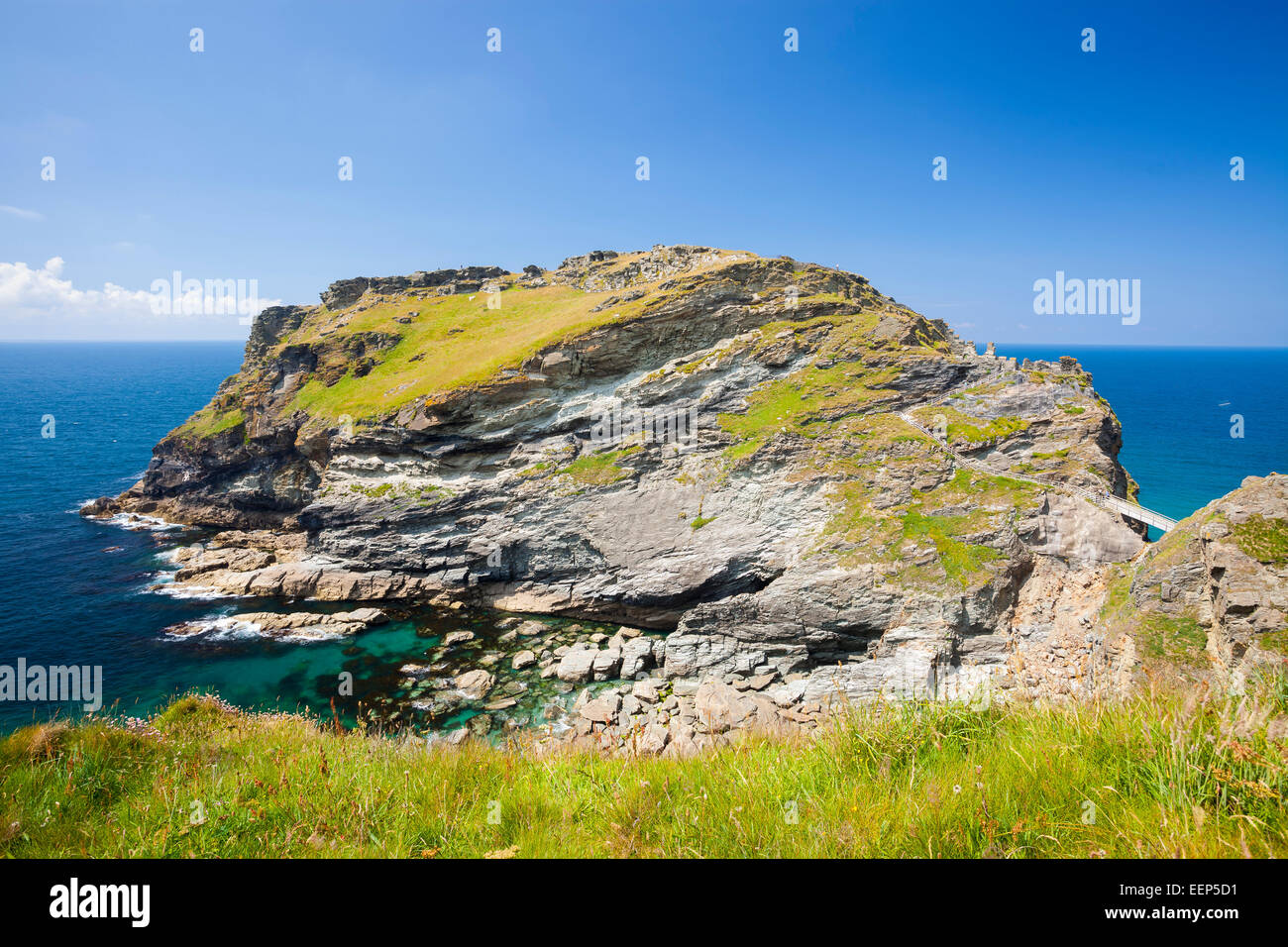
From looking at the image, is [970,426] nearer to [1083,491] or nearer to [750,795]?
[1083,491]

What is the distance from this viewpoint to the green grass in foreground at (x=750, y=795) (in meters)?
3.16

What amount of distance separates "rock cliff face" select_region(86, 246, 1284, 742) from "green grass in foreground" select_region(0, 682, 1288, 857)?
683 inches

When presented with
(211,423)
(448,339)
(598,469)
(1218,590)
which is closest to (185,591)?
(211,423)

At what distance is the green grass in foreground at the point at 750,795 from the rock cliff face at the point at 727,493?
57.0 ft

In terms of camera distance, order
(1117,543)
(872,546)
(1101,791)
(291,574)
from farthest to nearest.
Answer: (291,574) < (872,546) < (1117,543) < (1101,791)


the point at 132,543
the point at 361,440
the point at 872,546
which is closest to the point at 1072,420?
the point at 872,546

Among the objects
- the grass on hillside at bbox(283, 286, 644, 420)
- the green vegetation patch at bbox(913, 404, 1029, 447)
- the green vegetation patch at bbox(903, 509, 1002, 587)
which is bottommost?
the green vegetation patch at bbox(903, 509, 1002, 587)

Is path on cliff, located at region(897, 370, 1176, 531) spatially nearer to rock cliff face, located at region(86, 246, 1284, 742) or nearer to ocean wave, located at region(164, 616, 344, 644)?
rock cliff face, located at region(86, 246, 1284, 742)

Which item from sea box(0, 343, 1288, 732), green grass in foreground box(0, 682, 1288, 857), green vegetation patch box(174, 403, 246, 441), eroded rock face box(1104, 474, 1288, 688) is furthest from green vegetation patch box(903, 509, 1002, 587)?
green vegetation patch box(174, 403, 246, 441)

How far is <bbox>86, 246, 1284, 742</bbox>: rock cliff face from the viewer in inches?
898

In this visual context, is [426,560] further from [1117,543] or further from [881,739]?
[1117,543]
